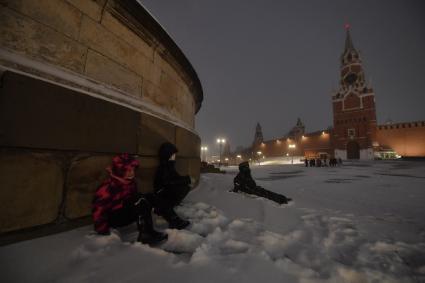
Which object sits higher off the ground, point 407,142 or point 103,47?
point 407,142

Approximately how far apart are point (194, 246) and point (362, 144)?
139 ft

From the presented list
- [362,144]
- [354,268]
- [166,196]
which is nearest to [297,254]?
[354,268]

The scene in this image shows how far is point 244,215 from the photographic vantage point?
10.1 feet

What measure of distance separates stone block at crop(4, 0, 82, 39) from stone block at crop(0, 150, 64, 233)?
1.39 m

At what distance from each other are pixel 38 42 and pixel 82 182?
4.97ft

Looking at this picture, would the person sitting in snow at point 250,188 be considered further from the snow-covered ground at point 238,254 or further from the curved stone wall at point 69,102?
the curved stone wall at point 69,102

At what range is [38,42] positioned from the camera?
80.0 inches

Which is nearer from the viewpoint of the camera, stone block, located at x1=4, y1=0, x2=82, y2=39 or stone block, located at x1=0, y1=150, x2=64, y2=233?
stone block, located at x1=0, y1=150, x2=64, y2=233

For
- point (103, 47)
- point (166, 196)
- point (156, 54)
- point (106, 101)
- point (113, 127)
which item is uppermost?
point (156, 54)

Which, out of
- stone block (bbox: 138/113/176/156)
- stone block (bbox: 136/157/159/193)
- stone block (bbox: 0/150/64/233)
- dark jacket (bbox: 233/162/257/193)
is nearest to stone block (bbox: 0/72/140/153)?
stone block (bbox: 0/150/64/233)

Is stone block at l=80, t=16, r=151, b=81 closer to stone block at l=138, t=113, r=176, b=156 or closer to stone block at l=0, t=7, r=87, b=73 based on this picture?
stone block at l=0, t=7, r=87, b=73

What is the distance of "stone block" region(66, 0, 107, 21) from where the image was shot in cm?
235

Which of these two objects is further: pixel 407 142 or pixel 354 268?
pixel 407 142

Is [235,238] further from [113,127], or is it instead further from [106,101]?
[106,101]
